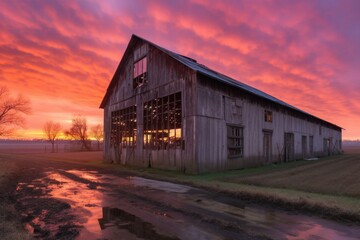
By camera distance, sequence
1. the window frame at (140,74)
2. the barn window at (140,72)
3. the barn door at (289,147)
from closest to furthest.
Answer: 1. the window frame at (140,74)
2. the barn window at (140,72)
3. the barn door at (289,147)

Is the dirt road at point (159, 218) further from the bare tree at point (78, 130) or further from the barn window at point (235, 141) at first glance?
the bare tree at point (78, 130)

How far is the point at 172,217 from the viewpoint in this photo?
23.2 feet

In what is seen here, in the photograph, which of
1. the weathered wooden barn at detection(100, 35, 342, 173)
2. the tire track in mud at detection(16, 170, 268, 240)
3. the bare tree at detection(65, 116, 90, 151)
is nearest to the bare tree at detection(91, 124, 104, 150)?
the bare tree at detection(65, 116, 90, 151)

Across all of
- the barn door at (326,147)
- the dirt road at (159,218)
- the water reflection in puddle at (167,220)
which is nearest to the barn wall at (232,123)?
the dirt road at (159,218)

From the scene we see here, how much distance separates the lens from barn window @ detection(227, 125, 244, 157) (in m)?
19.7

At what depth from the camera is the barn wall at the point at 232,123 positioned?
17.5m

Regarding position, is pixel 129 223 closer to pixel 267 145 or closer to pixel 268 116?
pixel 267 145

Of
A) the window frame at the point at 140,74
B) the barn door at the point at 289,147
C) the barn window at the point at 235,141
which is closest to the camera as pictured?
the barn window at the point at 235,141

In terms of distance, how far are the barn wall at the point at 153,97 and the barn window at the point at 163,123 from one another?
0.43 meters

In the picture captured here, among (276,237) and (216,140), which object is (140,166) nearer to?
(216,140)

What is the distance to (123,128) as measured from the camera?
25812 mm

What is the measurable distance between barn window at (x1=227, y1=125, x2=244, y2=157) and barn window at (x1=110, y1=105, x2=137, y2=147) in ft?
28.6

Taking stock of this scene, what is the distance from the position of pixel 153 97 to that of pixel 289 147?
17.3 meters

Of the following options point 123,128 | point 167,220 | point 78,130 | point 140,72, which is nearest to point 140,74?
point 140,72
